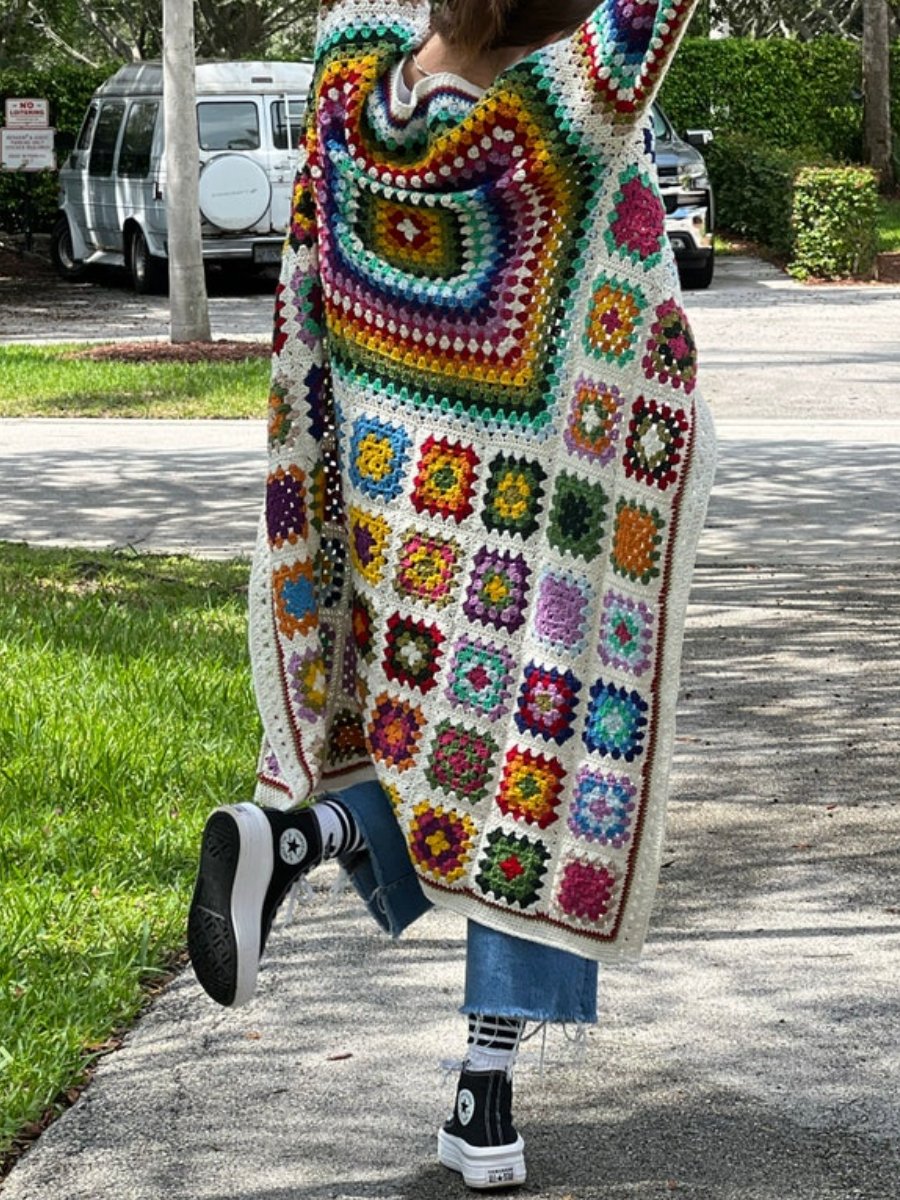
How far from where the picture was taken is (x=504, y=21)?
3164mm

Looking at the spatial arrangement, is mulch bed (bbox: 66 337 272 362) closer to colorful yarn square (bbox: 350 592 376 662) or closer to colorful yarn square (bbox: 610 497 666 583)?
colorful yarn square (bbox: 350 592 376 662)

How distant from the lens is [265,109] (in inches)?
930

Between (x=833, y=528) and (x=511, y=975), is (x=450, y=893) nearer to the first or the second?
(x=511, y=975)

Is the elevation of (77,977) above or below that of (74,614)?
above

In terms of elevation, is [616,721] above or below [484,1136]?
above

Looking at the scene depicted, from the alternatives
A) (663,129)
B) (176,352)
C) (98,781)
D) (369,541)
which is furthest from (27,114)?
(369,541)

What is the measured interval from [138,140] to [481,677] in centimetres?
2128

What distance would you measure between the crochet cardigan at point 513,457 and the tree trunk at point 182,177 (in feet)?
47.7

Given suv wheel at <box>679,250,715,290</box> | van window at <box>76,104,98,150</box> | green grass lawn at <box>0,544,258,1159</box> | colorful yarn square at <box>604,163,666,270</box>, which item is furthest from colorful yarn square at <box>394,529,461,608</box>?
van window at <box>76,104,98,150</box>

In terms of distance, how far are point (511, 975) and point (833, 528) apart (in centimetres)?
680

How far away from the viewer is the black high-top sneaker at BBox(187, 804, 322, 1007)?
10.7 ft

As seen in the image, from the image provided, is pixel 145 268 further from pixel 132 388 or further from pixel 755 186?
pixel 132 388

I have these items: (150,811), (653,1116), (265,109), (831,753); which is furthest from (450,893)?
(265,109)

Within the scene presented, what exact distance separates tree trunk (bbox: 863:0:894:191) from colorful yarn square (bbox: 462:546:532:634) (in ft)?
101
